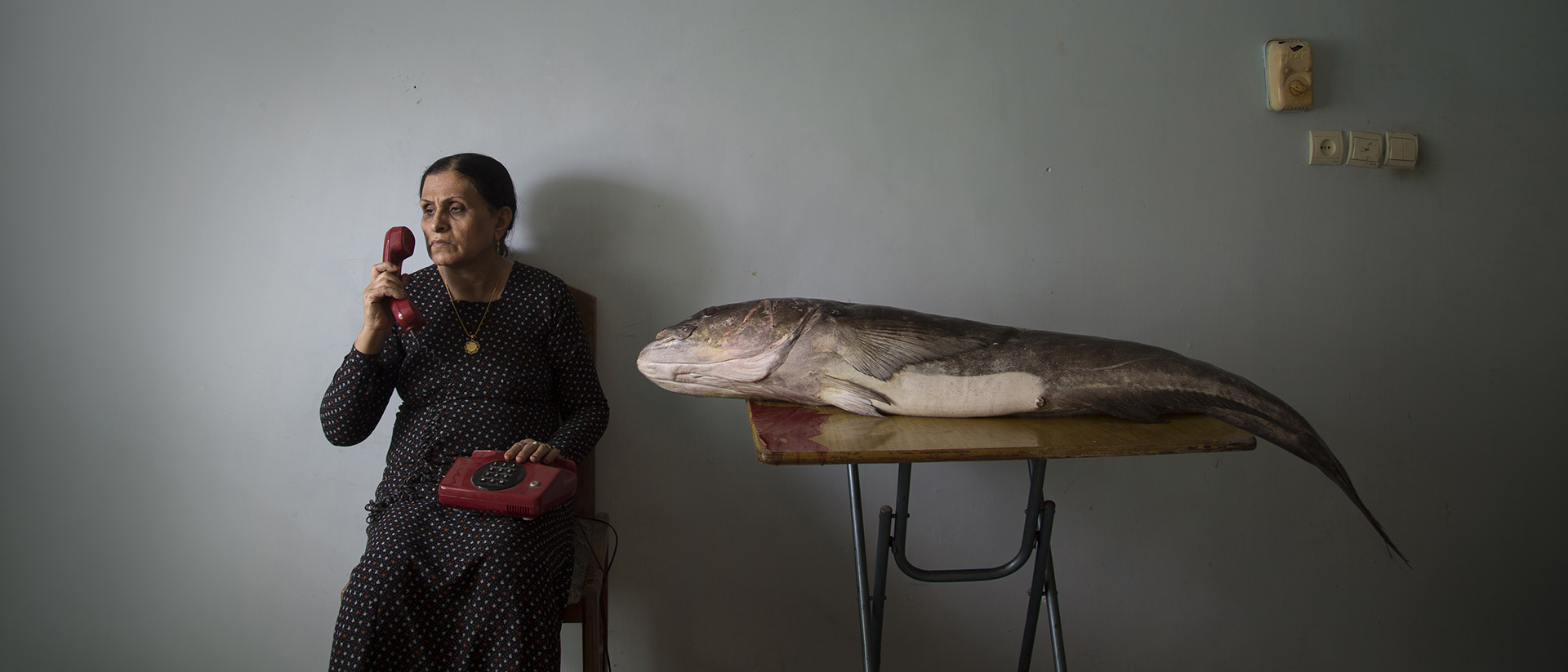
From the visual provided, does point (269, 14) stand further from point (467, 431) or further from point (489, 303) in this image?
point (467, 431)

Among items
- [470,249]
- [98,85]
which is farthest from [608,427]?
[98,85]

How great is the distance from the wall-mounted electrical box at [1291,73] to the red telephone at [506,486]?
2028 mm

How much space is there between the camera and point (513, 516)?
4.30ft

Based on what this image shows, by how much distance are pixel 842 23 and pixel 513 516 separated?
4.60ft

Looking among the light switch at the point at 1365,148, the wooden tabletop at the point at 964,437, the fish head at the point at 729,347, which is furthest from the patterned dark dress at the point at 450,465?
the light switch at the point at 1365,148

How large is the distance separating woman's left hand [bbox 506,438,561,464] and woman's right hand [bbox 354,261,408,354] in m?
0.36

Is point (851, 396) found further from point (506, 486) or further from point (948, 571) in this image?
point (506, 486)

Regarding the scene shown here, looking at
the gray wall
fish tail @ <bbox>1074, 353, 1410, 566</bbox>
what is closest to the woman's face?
the gray wall

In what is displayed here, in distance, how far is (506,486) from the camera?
4.10 feet

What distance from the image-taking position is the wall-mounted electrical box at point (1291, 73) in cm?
181

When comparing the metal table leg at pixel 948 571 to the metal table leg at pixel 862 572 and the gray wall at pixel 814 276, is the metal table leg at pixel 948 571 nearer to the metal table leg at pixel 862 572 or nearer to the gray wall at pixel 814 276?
the metal table leg at pixel 862 572

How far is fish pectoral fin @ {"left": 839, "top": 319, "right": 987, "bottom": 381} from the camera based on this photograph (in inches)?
48.4

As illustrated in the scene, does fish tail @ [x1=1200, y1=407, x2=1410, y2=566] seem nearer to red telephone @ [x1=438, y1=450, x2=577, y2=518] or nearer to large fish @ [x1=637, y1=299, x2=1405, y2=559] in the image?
large fish @ [x1=637, y1=299, x2=1405, y2=559]

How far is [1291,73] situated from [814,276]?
1380 millimetres
